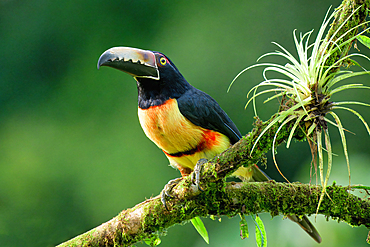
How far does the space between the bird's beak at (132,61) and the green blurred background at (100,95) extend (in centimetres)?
405

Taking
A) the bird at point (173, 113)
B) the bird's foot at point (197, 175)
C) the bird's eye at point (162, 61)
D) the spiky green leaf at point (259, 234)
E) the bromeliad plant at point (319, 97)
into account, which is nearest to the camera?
the bromeliad plant at point (319, 97)

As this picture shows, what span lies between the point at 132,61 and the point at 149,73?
0.13 m

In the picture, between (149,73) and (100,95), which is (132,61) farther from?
(100,95)

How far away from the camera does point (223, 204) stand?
1804 millimetres

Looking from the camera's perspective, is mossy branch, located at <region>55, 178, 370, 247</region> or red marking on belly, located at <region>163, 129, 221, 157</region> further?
red marking on belly, located at <region>163, 129, 221, 157</region>

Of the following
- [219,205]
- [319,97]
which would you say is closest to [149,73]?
[219,205]

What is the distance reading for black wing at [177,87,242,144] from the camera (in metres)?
2.12

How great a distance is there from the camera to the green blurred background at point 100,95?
6.43m

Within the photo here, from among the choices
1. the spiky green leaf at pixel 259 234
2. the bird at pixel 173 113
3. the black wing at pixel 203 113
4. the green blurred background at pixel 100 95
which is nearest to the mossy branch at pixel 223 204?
the spiky green leaf at pixel 259 234

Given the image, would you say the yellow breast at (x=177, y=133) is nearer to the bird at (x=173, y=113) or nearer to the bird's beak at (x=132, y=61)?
the bird at (x=173, y=113)

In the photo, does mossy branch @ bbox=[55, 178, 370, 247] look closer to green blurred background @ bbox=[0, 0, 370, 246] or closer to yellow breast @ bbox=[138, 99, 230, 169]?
yellow breast @ bbox=[138, 99, 230, 169]

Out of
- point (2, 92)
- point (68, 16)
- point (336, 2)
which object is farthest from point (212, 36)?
point (2, 92)

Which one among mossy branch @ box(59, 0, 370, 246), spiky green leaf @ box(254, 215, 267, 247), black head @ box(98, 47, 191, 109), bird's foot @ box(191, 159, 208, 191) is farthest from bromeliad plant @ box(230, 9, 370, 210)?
black head @ box(98, 47, 191, 109)

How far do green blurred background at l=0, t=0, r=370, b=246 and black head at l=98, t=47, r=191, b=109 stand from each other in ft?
12.9
